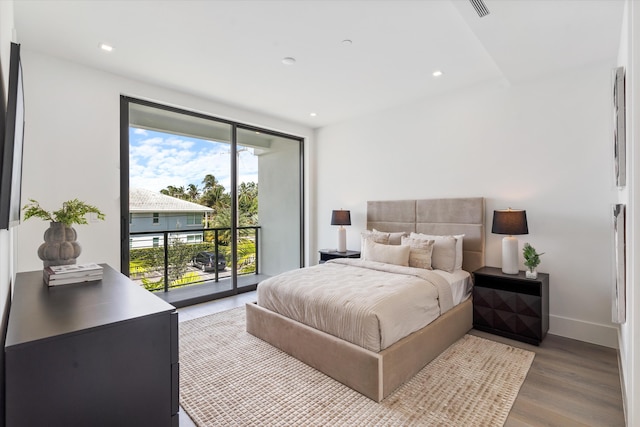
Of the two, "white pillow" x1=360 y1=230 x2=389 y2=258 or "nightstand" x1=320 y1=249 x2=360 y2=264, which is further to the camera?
"nightstand" x1=320 y1=249 x2=360 y2=264

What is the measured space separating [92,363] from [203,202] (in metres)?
3.83

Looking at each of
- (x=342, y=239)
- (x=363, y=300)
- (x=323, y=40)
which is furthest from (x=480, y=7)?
(x=342, y=239)

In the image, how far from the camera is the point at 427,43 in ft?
9.03

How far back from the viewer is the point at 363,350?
213cm

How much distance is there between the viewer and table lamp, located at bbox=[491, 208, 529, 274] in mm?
3143

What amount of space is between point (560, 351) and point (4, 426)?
3732mm

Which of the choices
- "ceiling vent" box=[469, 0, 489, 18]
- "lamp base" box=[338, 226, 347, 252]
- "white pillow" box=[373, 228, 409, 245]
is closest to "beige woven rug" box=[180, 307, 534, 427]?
"white pillow" box=[373, 228, 409, 245]

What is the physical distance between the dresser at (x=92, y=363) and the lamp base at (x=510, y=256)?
3.23 metres

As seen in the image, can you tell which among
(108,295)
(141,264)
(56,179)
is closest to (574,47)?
(108,295)

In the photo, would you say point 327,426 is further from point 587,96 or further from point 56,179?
point 587,96

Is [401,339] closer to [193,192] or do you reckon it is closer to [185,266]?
[193,192]

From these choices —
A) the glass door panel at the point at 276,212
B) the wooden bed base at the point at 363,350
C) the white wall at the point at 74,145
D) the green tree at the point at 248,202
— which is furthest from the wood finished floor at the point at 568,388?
the glass door panel at the point at 276,212

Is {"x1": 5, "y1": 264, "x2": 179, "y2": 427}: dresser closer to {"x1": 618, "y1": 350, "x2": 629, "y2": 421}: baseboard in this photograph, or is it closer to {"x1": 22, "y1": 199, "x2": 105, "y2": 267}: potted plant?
{"x1": 22, "y1": 199, "x2": 105, "y2": 267}: potted plant

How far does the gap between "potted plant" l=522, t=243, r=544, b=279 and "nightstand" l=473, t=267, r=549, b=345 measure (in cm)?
6
